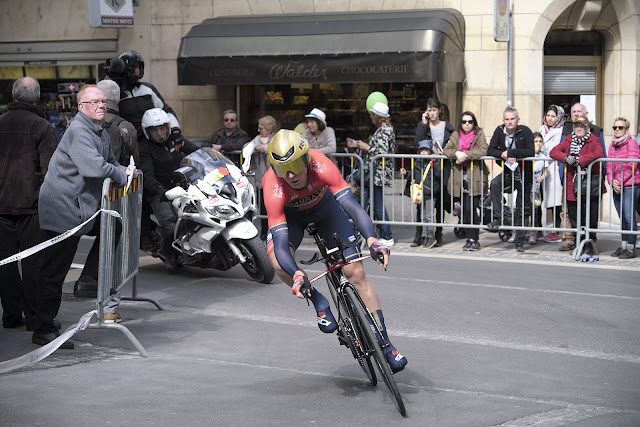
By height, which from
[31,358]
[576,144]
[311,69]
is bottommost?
[31,358]

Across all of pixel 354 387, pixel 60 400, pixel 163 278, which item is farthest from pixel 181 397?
pixel 163 278

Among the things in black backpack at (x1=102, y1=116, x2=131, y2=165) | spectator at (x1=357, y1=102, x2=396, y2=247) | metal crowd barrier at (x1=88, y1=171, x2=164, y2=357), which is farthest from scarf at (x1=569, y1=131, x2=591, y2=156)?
metal crowd barrier at (x1=88, y1=171, x2=164, y2=357)

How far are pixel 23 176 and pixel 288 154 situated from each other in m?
2.88

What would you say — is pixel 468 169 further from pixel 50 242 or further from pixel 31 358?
pixel 31 358

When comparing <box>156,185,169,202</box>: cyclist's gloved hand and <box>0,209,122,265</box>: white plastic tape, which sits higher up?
<box>156,185,169,202</box>: cyclist's gloved hand

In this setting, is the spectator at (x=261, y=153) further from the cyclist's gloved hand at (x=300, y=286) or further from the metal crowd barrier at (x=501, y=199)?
the cyclist's gloved hand at (x=300, y=286)

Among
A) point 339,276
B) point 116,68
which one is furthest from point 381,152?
point 339,276

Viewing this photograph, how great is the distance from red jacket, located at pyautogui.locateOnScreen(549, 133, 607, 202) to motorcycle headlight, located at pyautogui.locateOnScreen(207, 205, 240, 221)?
445 centimetres

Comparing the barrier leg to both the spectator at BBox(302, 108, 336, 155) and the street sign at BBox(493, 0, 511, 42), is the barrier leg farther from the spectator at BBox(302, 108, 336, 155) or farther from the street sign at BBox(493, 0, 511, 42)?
the street sign at BBox(493, 0, 511, 42)

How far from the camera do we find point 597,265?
36.4 feet

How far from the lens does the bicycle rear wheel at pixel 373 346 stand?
18.0ft

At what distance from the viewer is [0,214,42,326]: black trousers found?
7.64m

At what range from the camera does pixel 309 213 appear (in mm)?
6316

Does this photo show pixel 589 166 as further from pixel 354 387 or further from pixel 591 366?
pixel 354 387
